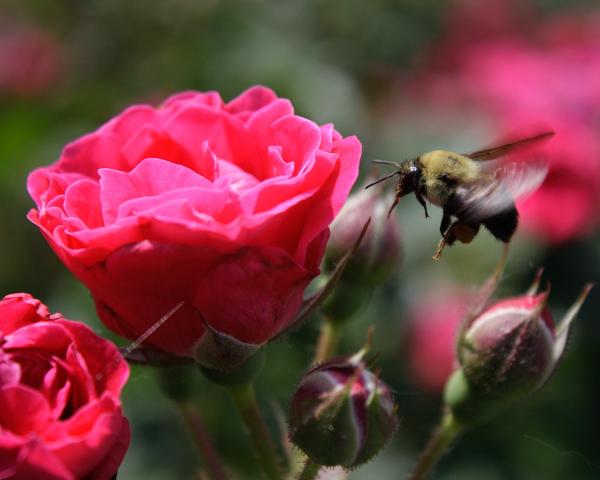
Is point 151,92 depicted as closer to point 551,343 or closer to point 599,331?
point 599,331

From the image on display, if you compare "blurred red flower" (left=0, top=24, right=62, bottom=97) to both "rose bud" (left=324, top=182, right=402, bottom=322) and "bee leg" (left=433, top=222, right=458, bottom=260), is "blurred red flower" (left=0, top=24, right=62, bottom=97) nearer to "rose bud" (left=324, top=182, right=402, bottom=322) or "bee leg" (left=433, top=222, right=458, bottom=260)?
"rose bud" (left=324, top=182, right=402, bottom=322)

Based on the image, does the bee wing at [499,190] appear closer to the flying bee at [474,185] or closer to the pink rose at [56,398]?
the flying bee at [474,185]

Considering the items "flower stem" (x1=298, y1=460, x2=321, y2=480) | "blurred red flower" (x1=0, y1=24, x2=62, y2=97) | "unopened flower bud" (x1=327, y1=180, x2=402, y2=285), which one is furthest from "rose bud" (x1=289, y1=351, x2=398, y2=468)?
"blurred red flower" (x1=0, y1=24, x2=62, y2=97)

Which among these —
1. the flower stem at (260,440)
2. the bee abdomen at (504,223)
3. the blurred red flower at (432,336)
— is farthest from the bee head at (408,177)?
the blurred red flower at (432,336)

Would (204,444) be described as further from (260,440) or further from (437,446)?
(437,446)

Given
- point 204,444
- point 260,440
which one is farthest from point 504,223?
point 204,444
